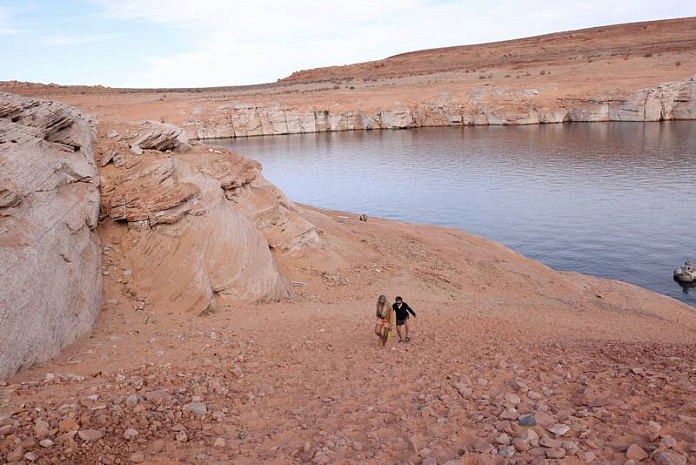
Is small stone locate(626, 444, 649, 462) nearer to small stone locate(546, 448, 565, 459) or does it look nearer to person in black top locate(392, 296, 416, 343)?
small stone locate(546, 448, 565, 459)

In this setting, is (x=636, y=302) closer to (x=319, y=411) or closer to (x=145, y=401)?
(x=319, y=411)

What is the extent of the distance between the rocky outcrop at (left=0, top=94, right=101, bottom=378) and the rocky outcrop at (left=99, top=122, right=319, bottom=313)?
0.70 meters

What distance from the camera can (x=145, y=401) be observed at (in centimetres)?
626

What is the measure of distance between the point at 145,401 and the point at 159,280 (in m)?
4.84

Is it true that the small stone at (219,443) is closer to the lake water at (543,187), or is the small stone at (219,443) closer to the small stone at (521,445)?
the small stone at (521,445)

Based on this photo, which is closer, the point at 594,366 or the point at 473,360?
the point at 594,366

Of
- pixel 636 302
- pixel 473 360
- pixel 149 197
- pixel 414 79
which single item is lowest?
pixel 636 302

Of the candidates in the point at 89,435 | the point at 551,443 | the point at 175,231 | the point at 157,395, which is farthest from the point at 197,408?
the point at 175,231

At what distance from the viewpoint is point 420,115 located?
71.3 metres

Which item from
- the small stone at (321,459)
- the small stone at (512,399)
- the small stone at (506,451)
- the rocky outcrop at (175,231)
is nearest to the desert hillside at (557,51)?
the rocky outcrop at (175,231)

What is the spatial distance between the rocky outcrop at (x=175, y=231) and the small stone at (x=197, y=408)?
432 centimetres

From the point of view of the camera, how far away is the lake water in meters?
23.4

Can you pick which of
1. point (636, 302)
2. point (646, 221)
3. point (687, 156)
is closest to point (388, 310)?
point (636, 302)

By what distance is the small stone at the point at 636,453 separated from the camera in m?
5.02
